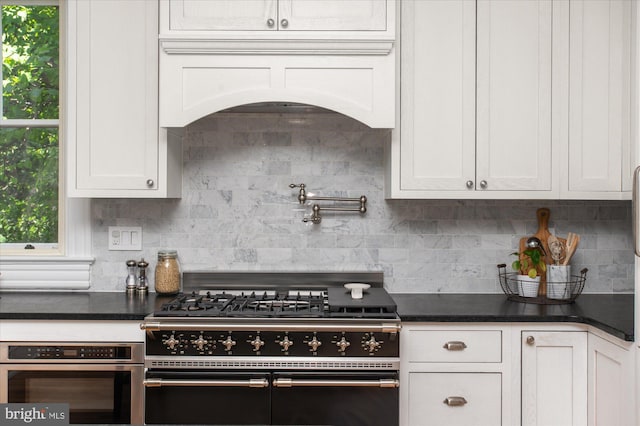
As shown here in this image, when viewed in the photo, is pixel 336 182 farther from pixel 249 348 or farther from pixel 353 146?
pixel 249 348

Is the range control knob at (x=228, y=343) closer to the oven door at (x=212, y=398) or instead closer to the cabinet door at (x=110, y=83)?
the oven door at (x=212, y=398)

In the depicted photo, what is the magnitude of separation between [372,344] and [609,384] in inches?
36.3

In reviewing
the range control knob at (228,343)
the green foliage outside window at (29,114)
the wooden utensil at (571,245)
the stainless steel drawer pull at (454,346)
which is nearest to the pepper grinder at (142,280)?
the green foliage outside window at (29,114)

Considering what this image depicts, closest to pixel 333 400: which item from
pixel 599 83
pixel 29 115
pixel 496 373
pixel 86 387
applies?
pixel 496 373

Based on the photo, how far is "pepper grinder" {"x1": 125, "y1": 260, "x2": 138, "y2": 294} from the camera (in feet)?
9.19

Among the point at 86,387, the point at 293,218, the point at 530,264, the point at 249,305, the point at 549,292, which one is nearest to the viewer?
the point at 86,387

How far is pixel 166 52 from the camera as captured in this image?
2457mm

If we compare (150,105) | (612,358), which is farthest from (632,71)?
(150,105)

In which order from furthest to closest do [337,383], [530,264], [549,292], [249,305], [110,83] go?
[530,264] → [549,292] → [110,83] → [249,305] → [337,383]

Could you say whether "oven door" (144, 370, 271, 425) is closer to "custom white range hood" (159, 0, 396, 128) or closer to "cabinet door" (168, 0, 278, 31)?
"custom white range hood" (159, 0, 396, 128)

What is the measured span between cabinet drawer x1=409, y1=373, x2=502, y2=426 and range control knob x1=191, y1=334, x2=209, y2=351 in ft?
2.76

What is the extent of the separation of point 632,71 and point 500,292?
1199mm

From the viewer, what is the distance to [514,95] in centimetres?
255

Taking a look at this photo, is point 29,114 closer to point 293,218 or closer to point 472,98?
point 293,218
